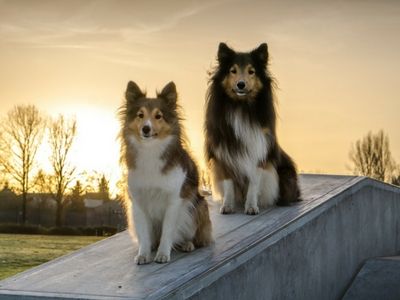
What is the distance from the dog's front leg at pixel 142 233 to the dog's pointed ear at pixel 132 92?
832mm

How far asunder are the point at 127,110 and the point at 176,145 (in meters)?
0.46

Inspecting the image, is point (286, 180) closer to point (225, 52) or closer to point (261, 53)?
point (261, 53)

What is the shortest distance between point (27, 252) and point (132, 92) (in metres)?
14.5

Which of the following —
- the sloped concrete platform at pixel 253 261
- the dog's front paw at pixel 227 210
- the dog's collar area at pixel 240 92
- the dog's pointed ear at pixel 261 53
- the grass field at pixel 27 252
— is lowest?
the grass field at pixel 27 252

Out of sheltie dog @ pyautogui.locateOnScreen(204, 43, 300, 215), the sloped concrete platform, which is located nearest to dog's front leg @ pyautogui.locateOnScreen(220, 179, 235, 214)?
sheltie dog @ pyautogui.locateOnScreen(204, 43, 300, 215)

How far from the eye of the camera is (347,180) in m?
9.02

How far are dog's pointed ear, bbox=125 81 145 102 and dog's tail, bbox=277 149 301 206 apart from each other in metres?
2.59

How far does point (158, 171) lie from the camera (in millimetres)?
5113

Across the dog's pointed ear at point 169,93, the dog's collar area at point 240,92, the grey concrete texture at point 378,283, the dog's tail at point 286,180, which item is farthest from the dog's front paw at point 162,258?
the grey concrete texture at point 378,283

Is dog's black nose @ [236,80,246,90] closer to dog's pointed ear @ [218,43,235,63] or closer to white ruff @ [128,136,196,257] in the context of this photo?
dog's pointed ear @ [218,43,235,63]

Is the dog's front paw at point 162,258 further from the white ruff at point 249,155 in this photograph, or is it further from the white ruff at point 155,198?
the white ruff at point 249,155

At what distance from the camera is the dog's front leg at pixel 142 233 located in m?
5.29

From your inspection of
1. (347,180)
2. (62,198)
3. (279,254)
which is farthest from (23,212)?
(279,254)

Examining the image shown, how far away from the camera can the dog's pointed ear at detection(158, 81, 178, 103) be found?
5215 millimetres
